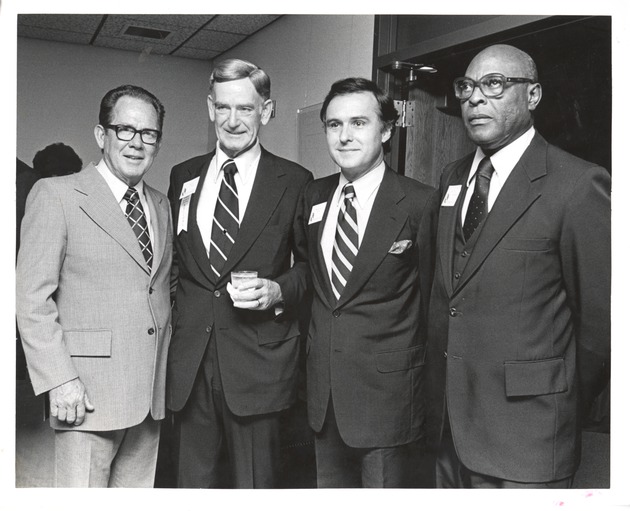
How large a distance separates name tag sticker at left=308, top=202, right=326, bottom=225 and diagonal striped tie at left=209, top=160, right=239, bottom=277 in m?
0.24

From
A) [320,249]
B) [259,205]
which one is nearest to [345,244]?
[320,249]

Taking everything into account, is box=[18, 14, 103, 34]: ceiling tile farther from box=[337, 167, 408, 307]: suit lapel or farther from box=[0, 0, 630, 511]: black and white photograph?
box=[337, 167, 408, 307]: suit lapel

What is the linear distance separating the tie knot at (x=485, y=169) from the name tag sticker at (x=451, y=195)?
8 centimetres

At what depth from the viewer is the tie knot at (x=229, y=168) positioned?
196 centimetres

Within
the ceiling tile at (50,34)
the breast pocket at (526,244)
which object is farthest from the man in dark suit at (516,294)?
the ceiling tile at (50,34)

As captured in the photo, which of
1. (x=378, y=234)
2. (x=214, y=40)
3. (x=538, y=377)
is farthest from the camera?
(x=214, y=40)

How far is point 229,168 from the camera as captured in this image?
77.2 inches

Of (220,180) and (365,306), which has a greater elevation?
(220,180)

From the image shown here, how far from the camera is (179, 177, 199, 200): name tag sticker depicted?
6.47 ft

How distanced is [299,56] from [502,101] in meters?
0.69

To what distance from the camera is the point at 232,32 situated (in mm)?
1927

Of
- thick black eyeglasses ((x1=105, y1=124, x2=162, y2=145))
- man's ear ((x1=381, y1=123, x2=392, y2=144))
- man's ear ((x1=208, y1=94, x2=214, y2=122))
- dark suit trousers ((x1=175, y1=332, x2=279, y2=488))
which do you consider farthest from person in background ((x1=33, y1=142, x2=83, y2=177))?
man's ear ((x1=381, y1=123, x2=392, y2=144))

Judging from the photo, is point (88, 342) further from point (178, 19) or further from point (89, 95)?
point (178, 19)

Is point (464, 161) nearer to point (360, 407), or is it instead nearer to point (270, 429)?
point (360, 407)
